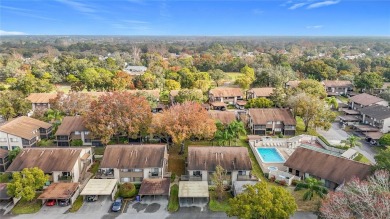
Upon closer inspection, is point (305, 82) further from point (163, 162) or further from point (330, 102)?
point (163, 162)

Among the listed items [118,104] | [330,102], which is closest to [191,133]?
[118,104]

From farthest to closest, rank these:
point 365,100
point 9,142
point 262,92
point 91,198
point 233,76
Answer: point 233,76 → point 262,92 → point 365,100 → point 9,142 → point 91,198

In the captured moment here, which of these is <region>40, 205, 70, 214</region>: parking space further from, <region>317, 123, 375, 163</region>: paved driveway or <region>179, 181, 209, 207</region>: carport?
<region>317, 123, 375, 163</region>: paved driveway

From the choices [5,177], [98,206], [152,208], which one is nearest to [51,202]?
[98,206]

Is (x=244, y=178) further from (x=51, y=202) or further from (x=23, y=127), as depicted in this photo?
(x=23, y=127)

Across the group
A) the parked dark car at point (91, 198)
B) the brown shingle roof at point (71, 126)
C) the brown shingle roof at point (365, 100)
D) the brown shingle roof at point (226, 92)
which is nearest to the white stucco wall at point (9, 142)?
the brown shingle roof at point (71, 126)

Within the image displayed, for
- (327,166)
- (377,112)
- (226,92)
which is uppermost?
(226,92)
